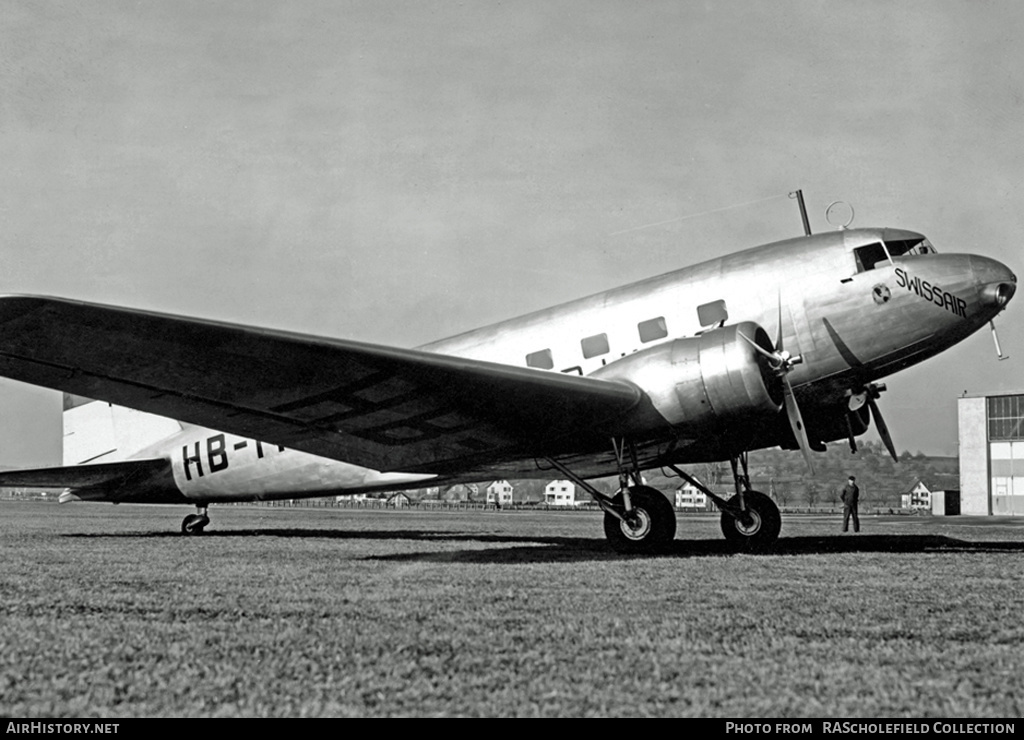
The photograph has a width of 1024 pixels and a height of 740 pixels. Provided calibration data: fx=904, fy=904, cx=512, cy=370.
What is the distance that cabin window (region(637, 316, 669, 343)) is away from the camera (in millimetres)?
11102

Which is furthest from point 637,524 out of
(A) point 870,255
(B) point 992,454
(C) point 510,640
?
(B) point 992,454

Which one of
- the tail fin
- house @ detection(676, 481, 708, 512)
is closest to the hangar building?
house @ detection(676, 481, 708, 512)

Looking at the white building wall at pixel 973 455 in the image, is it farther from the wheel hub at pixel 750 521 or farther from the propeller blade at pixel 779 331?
the propeller blade at pixel 779 331

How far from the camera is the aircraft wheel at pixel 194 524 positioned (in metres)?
15.4

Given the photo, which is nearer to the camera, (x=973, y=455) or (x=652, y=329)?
(x=652, y=329)

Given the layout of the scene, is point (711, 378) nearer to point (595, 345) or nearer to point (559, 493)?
point (595, 345)

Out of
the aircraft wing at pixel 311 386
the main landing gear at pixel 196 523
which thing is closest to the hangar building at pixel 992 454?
the main landing gear at pixel 196 523

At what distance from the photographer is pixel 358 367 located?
28.8 feet

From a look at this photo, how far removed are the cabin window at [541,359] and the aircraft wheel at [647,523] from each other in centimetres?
232

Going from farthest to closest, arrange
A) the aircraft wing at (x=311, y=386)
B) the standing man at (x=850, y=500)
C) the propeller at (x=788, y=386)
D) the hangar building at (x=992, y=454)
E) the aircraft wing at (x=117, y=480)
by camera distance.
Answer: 1. the hangar building at (x=992, y=454)
2. the standing man at (x=850, y=500)
3. the aircraft wing at (x=117, y=480)
4. the propeller at (x=788, y=386)
5. the aircraft wing at (x=311, y=386)

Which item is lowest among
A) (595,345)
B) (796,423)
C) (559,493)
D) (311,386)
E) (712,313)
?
(559,493)

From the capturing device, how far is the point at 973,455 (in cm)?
5822

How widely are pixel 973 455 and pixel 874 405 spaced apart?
52902 mm
